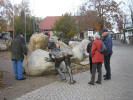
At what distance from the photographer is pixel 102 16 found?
34.7m

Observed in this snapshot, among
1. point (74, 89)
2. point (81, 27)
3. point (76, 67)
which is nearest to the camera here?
point (74, 89)

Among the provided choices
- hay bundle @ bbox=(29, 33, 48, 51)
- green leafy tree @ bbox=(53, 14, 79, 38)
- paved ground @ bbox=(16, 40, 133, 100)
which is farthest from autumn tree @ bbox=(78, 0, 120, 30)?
paved ground @ bbox=(16, 40, 133, 100)

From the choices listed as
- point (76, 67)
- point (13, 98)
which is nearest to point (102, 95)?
point (13, 98)

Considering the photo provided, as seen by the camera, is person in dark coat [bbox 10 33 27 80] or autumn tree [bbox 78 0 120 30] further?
autumn tree [bbox 78 0 120 30]

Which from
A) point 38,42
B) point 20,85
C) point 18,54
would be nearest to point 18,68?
point 18,54

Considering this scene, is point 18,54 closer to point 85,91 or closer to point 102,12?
point 85,91

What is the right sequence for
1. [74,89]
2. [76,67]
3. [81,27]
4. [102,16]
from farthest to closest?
[81,27]
[102,16]
[76,67]
[74,89]

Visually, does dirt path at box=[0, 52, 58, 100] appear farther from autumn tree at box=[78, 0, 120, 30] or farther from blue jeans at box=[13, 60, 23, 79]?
autumn tree at box=[78, 0, 120, 30]

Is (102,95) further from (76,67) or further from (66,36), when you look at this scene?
(66,36)

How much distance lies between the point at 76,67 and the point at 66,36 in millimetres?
22994

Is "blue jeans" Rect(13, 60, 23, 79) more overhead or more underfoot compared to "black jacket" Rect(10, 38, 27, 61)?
more underfoot

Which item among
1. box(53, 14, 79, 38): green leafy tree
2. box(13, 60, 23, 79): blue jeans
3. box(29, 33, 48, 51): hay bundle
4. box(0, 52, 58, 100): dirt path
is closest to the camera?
box(0, 52, 58, 100): dirt path

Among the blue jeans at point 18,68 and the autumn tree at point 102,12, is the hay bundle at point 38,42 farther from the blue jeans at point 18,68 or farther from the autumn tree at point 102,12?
the autumn tree at point 102,12

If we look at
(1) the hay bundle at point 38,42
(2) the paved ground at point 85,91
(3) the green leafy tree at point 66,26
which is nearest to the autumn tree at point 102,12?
(3) the green leafy tree at point 66,26
